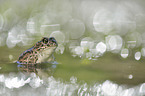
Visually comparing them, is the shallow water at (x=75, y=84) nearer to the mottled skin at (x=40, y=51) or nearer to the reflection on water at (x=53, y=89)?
the reflection on water at (x=53, y=89)

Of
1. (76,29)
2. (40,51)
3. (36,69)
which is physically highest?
(76,29)

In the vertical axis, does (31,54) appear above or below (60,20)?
below

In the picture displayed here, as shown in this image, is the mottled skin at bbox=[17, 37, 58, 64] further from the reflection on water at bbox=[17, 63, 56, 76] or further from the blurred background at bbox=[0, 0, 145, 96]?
the blurred background at bbox=[0, 0, 145, 96]

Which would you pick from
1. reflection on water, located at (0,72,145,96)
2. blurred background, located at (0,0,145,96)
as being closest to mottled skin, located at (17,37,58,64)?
blurred background, located at (0,0,145,96)

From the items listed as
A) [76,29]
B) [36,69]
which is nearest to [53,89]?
[36,69]

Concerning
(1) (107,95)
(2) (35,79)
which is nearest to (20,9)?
(2) (35,79)

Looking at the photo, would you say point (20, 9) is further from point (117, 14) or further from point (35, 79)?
point (35, 79)

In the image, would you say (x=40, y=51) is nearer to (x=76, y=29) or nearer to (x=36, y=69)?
(x=36, y=69)

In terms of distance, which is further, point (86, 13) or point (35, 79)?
point (86, 13)
